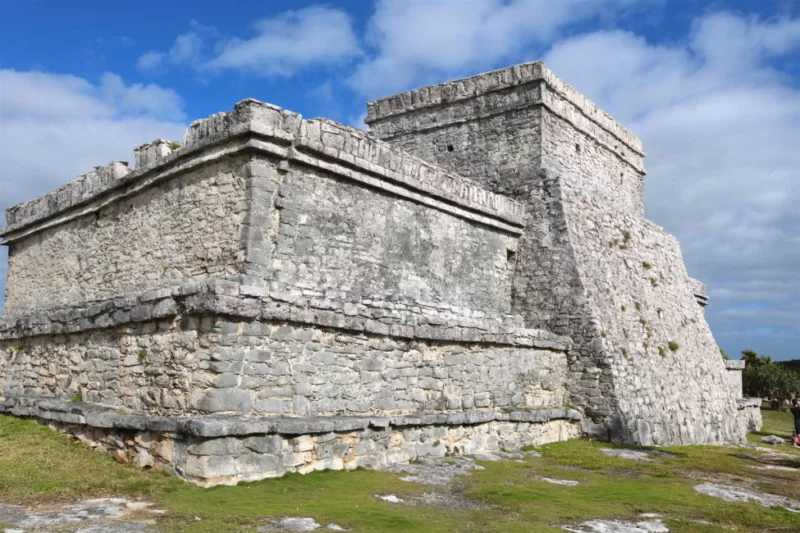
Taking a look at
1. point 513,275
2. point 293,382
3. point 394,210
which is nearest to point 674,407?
point 513,275

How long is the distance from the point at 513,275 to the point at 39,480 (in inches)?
360

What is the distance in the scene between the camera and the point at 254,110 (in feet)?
28.0

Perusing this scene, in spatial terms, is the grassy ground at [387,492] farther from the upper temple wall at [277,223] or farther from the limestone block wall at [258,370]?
the upper temple wall at [277,223]

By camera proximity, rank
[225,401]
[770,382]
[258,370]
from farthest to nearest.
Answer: [770,382] → [258,370] → [225,401]

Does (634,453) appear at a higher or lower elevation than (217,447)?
lower

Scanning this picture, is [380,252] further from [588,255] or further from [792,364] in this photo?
[792,364]

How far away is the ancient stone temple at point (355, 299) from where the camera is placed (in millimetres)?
7863

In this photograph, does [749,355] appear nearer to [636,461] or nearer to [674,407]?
[674,407]

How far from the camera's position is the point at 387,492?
723 centimetres

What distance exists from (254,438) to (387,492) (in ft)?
4.91

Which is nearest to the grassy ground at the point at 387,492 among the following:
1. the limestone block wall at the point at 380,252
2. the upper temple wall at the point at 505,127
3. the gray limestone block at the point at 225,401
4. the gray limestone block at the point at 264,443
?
the gray limestone block at the point at 264,443

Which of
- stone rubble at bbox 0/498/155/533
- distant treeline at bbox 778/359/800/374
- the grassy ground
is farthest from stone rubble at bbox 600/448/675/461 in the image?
distant treeline at bbox 778/359/800/374

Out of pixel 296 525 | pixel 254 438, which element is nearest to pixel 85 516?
pixel 296 525

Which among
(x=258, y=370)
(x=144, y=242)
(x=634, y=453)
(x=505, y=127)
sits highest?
(x=505, y=127)
